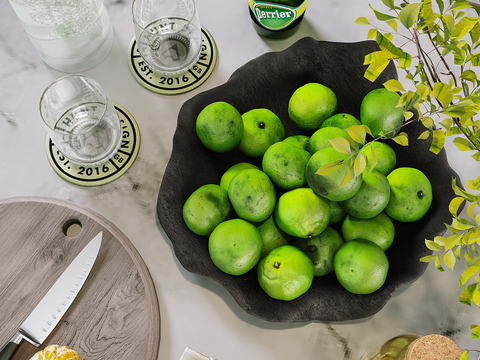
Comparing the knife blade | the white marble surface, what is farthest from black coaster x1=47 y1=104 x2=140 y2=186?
the knife blade

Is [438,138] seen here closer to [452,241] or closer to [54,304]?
[452,241]

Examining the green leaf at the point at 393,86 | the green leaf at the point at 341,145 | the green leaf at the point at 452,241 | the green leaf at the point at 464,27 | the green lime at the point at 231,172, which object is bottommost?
the green lime at the point at 231,172

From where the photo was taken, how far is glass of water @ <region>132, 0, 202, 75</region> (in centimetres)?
74

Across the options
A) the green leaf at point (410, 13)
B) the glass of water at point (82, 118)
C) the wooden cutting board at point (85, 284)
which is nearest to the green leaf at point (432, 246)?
the green leaf at point (410, 13)

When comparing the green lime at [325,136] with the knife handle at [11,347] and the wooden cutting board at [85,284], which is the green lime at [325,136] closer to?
the wooden cutting board at [85,284]

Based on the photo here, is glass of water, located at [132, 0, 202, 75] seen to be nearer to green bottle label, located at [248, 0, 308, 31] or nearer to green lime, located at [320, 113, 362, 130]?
green bottle label, located at [248, 0, 308, 31]

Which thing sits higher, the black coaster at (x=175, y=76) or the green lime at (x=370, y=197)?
the black coaster at (x=175, y=76)

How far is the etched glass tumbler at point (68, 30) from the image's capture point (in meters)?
0.64

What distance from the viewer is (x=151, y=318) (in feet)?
1.98

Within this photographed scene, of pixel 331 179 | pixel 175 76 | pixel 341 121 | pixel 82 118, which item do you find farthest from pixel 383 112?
pixel 82 118

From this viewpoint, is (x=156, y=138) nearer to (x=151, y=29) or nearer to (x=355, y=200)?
(x=151, y=29)

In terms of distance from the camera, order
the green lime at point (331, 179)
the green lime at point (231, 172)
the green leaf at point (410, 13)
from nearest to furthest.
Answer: the green leaf at point (410, 13), the green lime at point (331, 179), the green lime at point (231, 172)

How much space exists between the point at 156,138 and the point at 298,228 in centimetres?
36

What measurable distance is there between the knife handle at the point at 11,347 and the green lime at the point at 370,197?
1.75 ft
